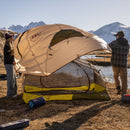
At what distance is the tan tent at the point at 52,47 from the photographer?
21.7ft

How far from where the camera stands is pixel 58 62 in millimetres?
6574

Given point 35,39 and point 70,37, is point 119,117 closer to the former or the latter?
point 70,37

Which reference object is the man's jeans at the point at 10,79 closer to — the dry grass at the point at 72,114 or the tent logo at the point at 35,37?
the dry grass at the point at 72,114

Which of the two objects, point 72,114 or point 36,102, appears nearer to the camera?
point 72,114

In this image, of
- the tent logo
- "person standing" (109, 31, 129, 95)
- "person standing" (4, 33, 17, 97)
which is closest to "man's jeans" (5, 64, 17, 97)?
"person standing" (4, 33, 17, 97)

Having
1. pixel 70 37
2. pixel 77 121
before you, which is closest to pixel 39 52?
pixel 70 37

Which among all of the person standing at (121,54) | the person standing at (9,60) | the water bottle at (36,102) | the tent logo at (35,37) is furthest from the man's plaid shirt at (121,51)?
the person standing at (9,60)

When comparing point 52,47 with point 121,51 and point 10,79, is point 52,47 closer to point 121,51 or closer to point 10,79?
point 10,79

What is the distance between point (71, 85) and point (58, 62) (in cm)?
199

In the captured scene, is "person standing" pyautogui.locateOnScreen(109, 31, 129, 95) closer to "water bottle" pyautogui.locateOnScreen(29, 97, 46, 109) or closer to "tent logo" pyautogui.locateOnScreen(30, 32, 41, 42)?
"tent logo" pyautogui.locateOnScreen(30, 32, 41, 42)

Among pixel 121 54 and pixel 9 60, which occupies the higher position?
pixel 121 54

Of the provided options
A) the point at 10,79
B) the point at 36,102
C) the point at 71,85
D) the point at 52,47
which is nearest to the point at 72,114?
the point at 36,102

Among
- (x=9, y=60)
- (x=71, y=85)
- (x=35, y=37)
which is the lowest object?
(x=71, y=85)

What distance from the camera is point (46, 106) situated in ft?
21.4
